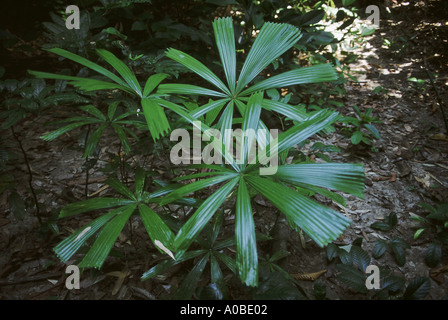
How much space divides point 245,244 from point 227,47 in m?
0.71

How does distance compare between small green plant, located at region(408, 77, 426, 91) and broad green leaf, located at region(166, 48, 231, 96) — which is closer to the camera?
broad green leaf, located at region(166, 48, 231, 96)

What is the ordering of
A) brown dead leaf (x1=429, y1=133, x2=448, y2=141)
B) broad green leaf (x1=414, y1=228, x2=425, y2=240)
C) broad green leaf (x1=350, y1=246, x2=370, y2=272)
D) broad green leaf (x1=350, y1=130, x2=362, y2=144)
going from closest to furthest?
broad green leaf (x1=350, y1=246, x2=370, y2=272)
broad green leaf (x1=414, y1=228, x2=425, y2=240)
broad green leaf (x1=350, y1=130, x2=362, y2=144)
brown dead leaf (x1=429, y1=133, x2=448, y2=141)

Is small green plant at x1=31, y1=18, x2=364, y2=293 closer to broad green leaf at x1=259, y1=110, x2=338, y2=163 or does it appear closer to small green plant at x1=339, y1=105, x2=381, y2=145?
broad green leaf at x1=259, y1=110, x2=338, y2=163

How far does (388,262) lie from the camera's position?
1368 mm

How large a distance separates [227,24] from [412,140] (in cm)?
191


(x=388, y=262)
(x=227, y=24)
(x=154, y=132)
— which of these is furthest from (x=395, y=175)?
(x=154, y=132)

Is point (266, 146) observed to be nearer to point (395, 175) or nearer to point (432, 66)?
point (395, 175)

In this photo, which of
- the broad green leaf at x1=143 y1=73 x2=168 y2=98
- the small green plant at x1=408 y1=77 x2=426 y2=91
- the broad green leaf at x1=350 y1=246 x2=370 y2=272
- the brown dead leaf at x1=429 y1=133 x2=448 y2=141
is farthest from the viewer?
the small green plant at x1=408 y1=77 x2=426 y2=91

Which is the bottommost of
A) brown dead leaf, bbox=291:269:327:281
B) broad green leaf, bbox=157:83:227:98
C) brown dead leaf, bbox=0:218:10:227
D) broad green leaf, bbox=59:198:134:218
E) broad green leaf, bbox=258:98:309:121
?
brown dead leaf, bbox=291:269:327:281

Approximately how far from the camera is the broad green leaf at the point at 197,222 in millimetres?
721

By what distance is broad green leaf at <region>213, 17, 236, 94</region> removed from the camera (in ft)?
3.20

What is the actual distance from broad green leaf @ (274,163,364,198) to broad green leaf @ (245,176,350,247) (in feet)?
0.17

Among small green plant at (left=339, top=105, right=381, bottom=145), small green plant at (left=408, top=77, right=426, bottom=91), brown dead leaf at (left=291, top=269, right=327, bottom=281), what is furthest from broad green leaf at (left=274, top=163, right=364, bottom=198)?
small green plant at (left=408, top=77, right=426, bottom=91)

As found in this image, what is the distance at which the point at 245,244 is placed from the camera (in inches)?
27.5
